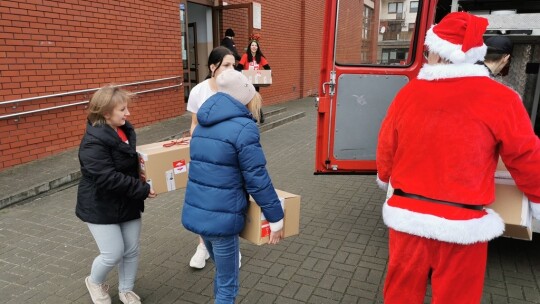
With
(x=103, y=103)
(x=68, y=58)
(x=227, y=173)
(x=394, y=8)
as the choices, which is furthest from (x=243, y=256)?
(x=68, y=58)

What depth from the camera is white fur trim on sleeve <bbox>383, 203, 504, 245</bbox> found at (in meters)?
2.00

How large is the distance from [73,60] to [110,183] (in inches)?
192

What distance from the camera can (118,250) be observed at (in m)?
2.90

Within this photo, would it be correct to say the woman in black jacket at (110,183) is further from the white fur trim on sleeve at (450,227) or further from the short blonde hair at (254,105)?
the white fur trim on sleeve at (450,227)

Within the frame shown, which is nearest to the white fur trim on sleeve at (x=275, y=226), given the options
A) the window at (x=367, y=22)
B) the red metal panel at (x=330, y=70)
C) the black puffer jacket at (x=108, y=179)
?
the black puffer jacket at (x=108, y=179)

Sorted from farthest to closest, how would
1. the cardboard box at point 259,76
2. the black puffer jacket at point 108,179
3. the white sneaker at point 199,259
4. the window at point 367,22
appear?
the cardboard box at point 259,76 → the window at point 367,22 → the white sneaker at point 199,259 → the black puffer jacket at point 108,179

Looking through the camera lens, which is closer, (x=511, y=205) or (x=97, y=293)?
(x=511, y=205)

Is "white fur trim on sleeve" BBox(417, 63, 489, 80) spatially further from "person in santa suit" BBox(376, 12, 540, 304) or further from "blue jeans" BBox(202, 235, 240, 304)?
"blue jeans" BBox(202, 235, 240, 304)

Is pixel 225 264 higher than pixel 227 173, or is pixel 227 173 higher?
pixel 227 173

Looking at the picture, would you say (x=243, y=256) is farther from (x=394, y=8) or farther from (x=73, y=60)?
(x=73, y=60)

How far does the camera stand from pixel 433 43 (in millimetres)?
2146

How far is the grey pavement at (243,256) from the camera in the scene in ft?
11.0

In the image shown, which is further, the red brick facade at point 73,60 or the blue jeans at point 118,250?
the red brick facade at point 73,60

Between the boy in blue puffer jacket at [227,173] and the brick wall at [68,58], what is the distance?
185 inches
